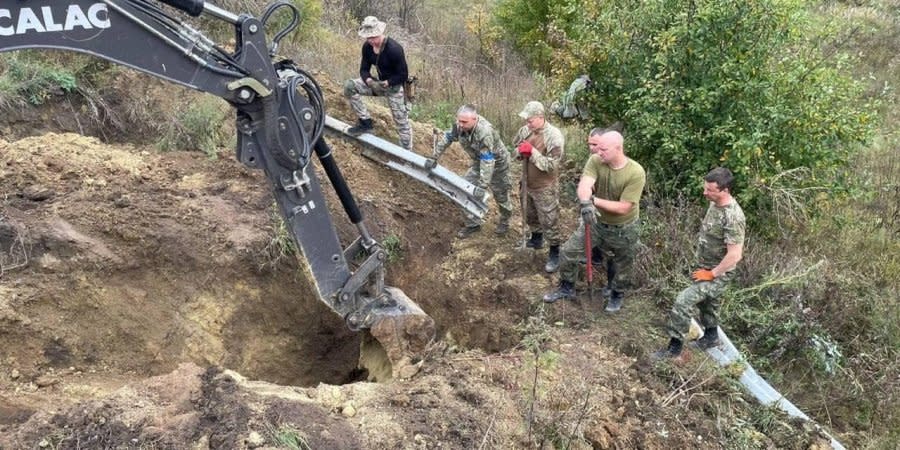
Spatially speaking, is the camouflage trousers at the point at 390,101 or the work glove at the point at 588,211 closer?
the work glove at the point at 588,211

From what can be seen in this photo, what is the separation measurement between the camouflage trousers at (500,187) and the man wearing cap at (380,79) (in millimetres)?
1102

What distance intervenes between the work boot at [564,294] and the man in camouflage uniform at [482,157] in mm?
1342

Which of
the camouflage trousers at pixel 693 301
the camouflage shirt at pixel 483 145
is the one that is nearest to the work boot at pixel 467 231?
the camouflage shirt at pixel 483 145

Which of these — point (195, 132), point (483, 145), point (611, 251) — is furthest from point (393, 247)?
point (195, 132)

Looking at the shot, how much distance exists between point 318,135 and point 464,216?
3172 mm

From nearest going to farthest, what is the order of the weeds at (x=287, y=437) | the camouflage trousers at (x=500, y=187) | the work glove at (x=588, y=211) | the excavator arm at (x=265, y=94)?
1. the excavator arm at (x=265, y=94)
2. the weeds at (x=287, y=437)
3. the work glove at (x=588, y=211)
4. the camouflage trousers at (x=500, y=187)

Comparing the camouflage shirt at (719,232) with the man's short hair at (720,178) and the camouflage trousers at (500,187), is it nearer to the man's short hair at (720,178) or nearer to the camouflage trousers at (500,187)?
the man's short hair at (720,178)

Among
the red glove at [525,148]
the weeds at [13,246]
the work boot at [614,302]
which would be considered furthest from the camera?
the red glove at [525,148]

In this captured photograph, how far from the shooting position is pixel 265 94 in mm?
4676

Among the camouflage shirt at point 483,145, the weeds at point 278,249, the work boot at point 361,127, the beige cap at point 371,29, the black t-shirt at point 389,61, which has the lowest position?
the weeds at point 278,249

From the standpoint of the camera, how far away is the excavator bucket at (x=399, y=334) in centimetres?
595

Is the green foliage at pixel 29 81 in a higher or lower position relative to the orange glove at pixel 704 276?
higher

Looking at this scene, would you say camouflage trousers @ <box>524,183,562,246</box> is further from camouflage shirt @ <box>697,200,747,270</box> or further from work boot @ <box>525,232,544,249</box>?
camouflage shirt @ <box>697,200,747,270</box>

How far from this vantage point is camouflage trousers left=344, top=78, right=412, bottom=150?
8219mm
